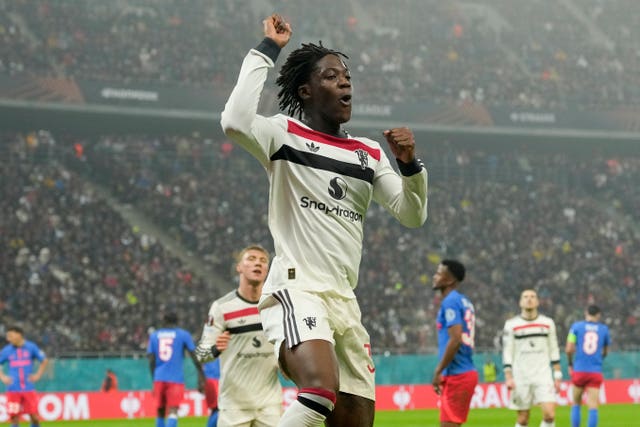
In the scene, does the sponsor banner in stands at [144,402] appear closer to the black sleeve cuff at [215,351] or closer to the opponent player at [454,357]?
the opponent player at [454,357]

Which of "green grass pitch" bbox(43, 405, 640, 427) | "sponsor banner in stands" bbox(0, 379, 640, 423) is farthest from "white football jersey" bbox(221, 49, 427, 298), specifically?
"sponsor banner in stands" bbox(0, 379, 640, 423)

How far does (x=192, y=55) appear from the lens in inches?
1484

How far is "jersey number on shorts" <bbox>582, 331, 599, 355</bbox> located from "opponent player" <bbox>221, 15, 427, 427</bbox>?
12867 mm

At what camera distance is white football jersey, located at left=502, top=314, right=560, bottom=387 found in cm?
1521

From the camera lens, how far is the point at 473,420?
21656 mm

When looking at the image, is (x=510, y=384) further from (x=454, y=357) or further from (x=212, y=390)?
(x=454, y=357)

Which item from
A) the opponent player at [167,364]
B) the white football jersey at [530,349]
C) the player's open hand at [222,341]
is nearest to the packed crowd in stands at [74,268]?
the opponent player at [167,364]

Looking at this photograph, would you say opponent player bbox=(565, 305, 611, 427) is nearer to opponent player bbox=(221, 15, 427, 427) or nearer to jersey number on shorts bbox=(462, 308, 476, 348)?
jersey number on shorts bbox=(462, 308, 476, 348)

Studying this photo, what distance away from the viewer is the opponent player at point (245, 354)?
9055 mm

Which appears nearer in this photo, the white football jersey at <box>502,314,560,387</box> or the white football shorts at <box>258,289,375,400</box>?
the white football shorts at <box>258,289,375,400</box>

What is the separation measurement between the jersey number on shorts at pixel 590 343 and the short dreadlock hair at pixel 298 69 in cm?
1307

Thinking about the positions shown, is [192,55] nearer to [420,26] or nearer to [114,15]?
[114,15]

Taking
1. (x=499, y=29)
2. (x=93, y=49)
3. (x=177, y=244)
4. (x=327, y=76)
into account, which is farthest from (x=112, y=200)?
(x=327, y=76)

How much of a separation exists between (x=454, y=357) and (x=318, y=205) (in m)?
5.68
